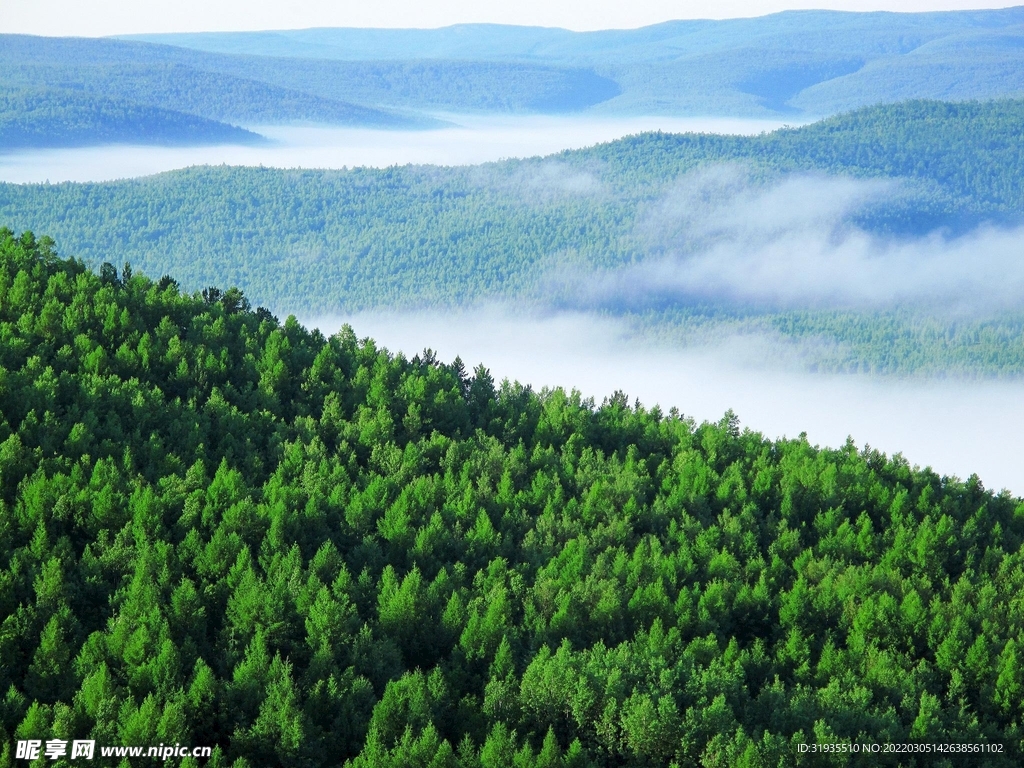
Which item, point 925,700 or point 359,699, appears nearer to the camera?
point 359,699

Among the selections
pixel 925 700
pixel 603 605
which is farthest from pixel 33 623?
pixel 925 700

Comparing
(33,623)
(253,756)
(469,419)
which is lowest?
(253,756)

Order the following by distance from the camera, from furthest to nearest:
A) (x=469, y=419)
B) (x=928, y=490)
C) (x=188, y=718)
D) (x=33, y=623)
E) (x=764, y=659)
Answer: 1. (x=469, y=419)
2. (x=928, y=490)
3. (x=764, y=659)
4. (x=33, y=623)
5. (x=188, y=718)

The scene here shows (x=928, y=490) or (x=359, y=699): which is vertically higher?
(x=928, y=490)

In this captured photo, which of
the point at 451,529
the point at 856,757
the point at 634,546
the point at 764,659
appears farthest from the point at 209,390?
the point at 856,757

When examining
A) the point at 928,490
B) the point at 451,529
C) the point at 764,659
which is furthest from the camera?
the point at 928,490

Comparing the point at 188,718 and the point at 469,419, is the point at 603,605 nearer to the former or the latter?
the point at 188,718
